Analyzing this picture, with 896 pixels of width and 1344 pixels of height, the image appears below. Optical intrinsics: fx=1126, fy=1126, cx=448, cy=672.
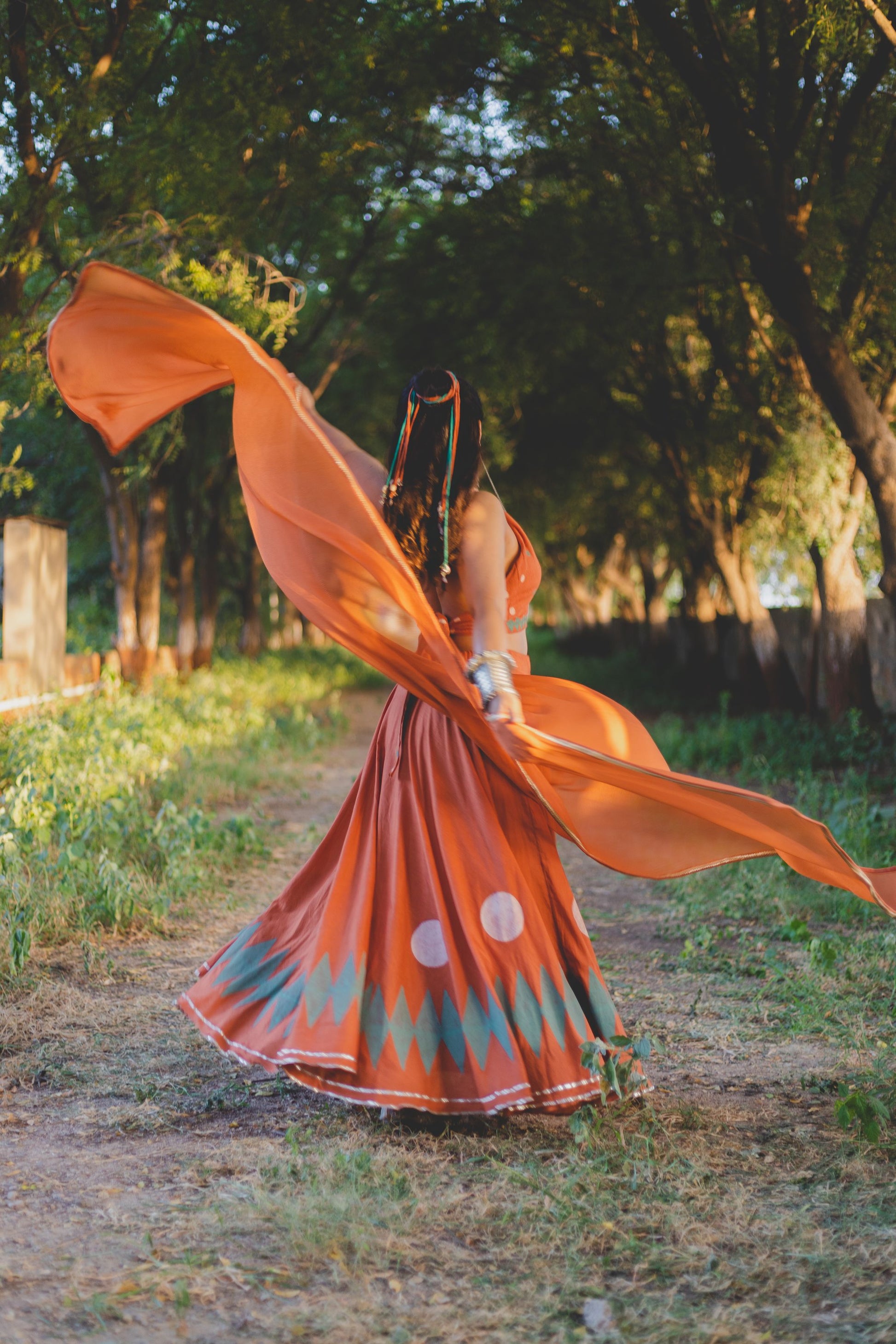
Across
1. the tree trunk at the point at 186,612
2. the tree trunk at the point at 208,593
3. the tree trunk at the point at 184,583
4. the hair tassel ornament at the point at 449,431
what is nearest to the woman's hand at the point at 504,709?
the hair tassel ornament at the point at 449,431

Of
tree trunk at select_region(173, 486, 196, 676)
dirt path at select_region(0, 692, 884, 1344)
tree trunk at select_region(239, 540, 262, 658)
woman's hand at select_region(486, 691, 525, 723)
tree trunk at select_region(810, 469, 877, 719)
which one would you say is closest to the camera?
dirt path at select_region(0, 692, 884, 1344)

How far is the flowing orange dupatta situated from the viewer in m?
3.06

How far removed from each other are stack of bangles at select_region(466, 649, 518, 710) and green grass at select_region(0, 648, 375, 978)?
7.44 feet

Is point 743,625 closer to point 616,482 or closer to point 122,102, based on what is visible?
point 616,482

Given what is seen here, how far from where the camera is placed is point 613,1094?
312 cm

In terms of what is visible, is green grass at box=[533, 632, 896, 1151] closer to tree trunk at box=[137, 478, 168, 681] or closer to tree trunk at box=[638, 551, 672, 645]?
tree trunk at box=[137, 478, 168, 681]

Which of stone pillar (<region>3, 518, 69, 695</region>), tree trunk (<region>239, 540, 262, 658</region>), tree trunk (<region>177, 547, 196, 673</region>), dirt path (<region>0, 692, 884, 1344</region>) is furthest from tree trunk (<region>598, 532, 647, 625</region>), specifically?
dirt path (<region>0, 692, 884, 1344</region>)

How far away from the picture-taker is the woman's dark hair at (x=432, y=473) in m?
3.13

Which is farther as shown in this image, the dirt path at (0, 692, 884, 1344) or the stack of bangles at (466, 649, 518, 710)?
the stack of bangles at (466, 649, 518, 710)

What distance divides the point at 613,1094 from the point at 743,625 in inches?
464

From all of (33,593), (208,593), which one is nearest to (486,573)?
(33,593)

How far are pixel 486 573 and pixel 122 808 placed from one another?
3603mm

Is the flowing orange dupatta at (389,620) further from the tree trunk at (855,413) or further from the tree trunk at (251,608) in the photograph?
the tree trunk at (251,608)

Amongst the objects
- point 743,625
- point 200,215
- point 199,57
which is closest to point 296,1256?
point 200,215
